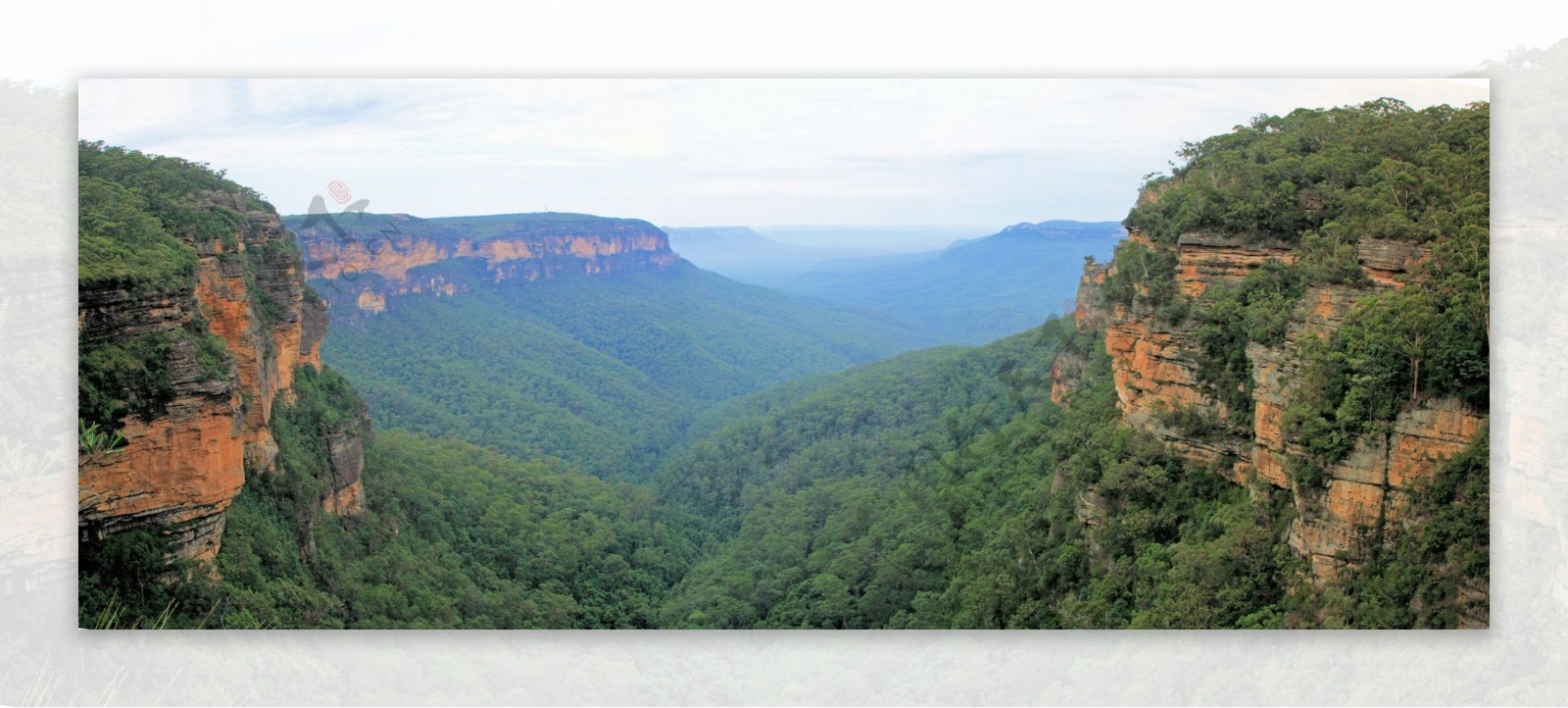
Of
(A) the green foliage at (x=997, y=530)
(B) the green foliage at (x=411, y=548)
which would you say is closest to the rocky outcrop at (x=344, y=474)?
(B) the green foliage at (x=411, y=548)

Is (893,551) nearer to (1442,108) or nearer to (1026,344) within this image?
(1442,108)

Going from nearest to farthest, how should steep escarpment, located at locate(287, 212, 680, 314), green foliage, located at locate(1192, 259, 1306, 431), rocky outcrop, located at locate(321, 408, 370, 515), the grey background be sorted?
the grey background, green foliage, located at locate(1192, 259, 1306, 431), rocky outcrop, located at locate(321, 408, 370, 515), steep escarpment, located at locate(287, 212, 680, 314)

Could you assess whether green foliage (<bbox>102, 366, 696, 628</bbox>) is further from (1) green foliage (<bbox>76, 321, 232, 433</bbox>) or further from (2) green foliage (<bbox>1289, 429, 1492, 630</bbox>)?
(2) green foliage (<bbox>1289, 429, 1492, 630</bbox>)

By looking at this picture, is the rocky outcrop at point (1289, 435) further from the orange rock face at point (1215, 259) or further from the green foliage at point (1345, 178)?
the green foliage at point (1345, 178)

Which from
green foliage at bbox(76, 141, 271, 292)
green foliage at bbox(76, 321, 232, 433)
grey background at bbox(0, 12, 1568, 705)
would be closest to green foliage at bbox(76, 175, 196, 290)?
green foliage at bbox(76, 141, 271, 292)

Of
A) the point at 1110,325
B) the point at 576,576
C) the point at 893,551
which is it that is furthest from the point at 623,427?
the point at 1110,325

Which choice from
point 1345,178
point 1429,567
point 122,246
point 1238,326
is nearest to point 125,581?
point 122,246
